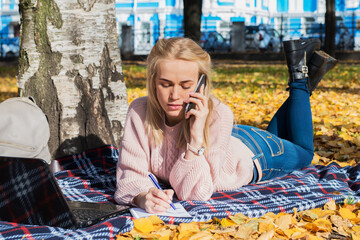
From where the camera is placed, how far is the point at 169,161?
9.81ft

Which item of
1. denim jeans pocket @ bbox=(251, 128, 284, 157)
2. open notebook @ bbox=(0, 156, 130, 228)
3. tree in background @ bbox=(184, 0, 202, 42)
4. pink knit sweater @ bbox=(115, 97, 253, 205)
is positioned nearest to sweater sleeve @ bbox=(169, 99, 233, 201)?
pink knit sweater @ bbox=(115, 97, 253, 205)

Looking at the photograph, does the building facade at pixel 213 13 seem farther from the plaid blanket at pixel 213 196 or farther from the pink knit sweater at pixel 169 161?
the pink knit sweater at pixel 169 161

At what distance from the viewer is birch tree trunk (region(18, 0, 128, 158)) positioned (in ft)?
12.5

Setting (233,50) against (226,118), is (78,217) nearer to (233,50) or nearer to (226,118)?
(226,118)

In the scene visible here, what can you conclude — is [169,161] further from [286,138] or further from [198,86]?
[286,138]

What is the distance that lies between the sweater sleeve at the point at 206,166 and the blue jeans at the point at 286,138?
18.5 inches

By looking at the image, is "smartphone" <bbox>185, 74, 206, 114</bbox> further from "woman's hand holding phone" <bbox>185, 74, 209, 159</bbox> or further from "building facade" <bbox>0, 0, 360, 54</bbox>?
"building facade" <bbox>0, 0, 360, 54</bbox>

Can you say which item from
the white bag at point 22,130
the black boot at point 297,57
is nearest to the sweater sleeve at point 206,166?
the white bag at point 22,130

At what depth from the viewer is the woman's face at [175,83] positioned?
273 cm

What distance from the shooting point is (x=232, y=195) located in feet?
10.1

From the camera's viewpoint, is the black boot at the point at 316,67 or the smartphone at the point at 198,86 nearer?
the smartphone at the point at 198,86

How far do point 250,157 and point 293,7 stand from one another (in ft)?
121

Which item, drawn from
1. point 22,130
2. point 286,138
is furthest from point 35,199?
point 286,138

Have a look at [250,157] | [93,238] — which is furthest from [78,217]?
[250,157]
